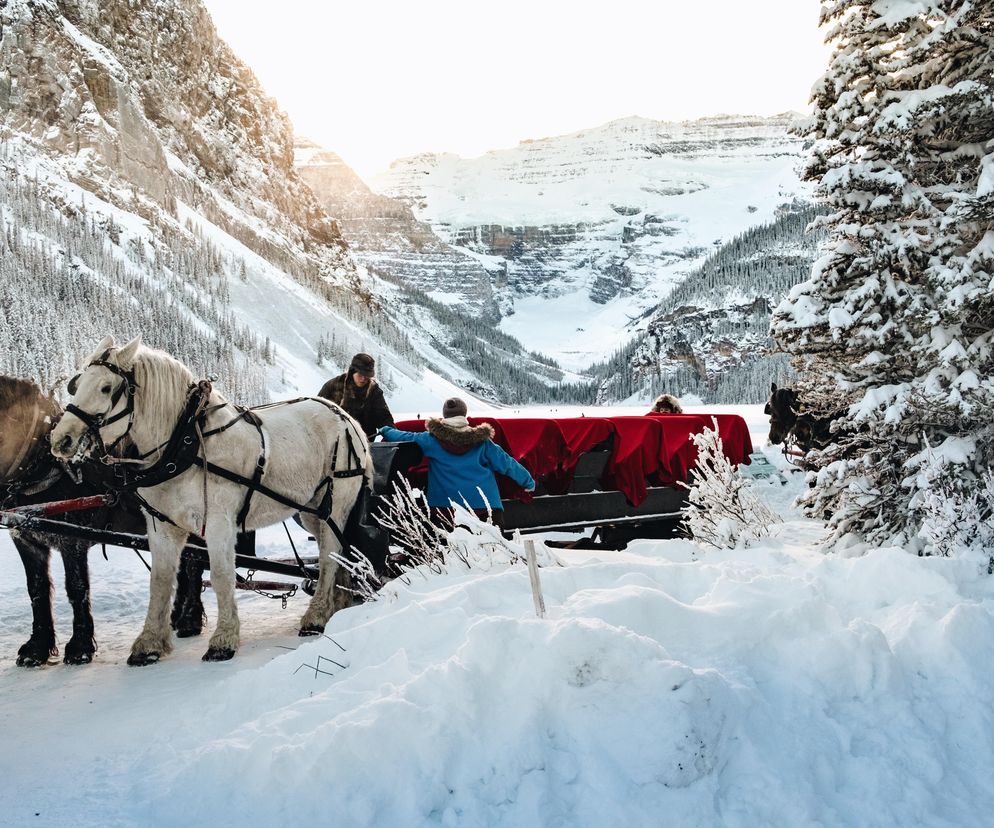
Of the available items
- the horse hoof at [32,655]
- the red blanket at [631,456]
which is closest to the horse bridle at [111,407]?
the horse hoof at [32,655]

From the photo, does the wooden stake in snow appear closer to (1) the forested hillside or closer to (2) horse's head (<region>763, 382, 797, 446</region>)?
(2) horse's head (<region>763, 382, 797, 446</region>)

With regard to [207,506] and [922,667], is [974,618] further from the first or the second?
[207,506]

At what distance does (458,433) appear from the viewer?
243 inches

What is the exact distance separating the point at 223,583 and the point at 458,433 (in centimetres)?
204

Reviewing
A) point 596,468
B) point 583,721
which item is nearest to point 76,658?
point 583,721

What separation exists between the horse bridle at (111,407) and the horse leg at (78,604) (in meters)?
1.02

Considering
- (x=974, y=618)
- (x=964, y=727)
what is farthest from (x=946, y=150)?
(x=964, y=727)

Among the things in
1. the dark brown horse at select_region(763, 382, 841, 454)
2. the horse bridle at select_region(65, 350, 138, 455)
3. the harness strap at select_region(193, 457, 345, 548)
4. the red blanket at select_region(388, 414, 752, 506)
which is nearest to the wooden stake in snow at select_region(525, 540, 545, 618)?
the harness strap at select_region(193, 457, 345, 548)

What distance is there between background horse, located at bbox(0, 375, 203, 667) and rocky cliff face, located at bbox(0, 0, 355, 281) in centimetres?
8486

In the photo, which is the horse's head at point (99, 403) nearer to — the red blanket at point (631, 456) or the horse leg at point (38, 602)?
the horse leg at point (38, 602)

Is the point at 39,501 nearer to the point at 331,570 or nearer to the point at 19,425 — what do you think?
the point at 19,425

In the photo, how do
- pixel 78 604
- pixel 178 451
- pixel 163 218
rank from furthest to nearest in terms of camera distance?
1. pixel 163 218
2. pixel 78 604
3. pixel 178 451

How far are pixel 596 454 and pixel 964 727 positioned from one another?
4.57 metres

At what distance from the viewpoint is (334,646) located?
4.41 m
